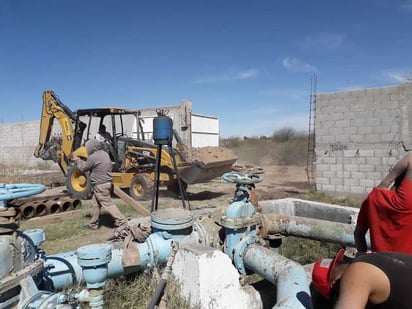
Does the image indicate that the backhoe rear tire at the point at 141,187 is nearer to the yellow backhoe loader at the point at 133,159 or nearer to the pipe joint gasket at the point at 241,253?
the yellow backhoe loader at the point at 133,159

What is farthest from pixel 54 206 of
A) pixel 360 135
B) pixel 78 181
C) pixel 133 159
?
pixel 360 135

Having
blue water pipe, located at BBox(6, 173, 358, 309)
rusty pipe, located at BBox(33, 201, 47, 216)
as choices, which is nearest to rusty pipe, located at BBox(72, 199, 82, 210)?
rusty pipe, located at BBox(33, 201, 47, 216)

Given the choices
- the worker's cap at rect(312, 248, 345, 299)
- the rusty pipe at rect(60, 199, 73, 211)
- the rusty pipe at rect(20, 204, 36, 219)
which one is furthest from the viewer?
the rusty pipe at rect(60, 199, 73, 211)

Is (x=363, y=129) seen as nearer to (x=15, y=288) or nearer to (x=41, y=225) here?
(x=41, y=225)

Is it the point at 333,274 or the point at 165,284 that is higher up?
the point at 333,274

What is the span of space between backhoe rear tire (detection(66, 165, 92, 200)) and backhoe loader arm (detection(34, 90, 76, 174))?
110 centimetres

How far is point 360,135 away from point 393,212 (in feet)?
23.6

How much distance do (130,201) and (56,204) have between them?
2.62 metres

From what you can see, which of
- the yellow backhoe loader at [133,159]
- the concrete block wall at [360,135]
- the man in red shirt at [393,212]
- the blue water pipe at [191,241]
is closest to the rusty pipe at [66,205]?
the yellow backhoe loader at [133,159]

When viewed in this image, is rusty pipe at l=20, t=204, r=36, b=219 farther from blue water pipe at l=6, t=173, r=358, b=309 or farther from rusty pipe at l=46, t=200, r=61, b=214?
blue water pipe at l=6, t=173, r=358, b=309

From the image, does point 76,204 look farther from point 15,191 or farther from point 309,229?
point 15,191

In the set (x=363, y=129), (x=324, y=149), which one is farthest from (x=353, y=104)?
(x=324, y=149)

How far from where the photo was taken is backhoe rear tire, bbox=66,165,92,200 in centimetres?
885

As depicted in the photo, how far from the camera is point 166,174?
9.24 metres
